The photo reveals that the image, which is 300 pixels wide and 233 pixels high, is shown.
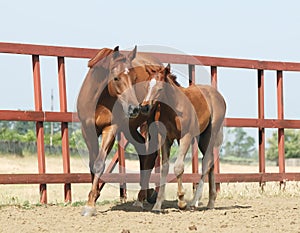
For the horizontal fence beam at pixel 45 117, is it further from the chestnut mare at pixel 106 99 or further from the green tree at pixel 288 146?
the green tree at pixel 288 146

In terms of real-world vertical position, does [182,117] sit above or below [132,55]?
below

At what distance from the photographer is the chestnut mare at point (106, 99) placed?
24.3 feet

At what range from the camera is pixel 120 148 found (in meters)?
9.39

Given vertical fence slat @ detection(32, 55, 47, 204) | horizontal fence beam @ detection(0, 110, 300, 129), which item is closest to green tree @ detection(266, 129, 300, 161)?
horizontal fence beam @ detection(0, 110, 300, 129)

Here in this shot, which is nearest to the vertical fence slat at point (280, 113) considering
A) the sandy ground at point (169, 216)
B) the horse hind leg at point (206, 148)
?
the sandy ground at point (169, 216)

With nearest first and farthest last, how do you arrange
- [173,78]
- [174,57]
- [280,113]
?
[173,78] < [174,57] < [280,113]

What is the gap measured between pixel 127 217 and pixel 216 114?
2.02m

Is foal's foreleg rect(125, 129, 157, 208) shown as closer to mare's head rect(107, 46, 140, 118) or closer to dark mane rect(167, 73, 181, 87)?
dark mane rect(167, 73, 181, 87)

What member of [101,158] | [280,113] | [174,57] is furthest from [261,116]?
[101,158]

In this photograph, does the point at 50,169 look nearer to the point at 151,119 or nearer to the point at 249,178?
the point at 249,178

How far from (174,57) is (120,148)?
1577 millimetres

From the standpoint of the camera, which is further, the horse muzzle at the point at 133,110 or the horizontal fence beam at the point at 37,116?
the horizontal fence beam at the point at 37,116

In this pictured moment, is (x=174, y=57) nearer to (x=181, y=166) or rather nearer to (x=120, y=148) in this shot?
(x=120, y=148)

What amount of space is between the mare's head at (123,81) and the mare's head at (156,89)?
105mm
